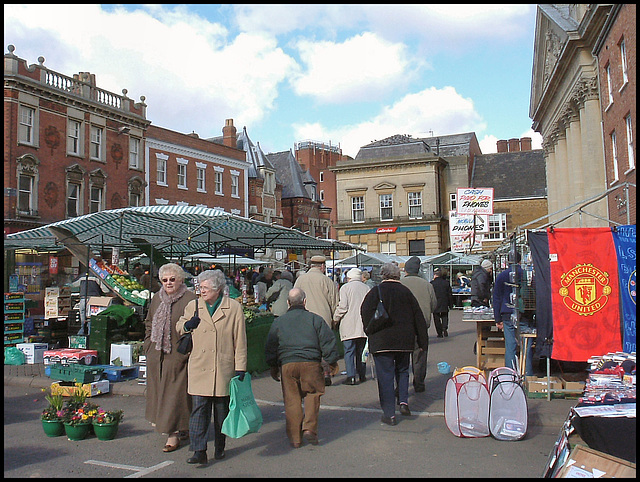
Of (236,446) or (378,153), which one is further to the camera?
(378,153)

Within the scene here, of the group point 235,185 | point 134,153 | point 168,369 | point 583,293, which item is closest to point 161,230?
point 168,369

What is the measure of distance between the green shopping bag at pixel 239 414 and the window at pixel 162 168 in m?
32.9

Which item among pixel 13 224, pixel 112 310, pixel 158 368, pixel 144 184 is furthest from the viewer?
pixel 144 184

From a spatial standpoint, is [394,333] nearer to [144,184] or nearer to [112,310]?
[112,310]

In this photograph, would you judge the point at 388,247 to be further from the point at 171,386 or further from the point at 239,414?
the point at 239,414

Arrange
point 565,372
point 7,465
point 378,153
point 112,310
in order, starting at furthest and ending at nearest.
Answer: point 378,153, point 112,310, point 565,372, point 7,465

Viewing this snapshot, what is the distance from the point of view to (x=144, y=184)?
35.5 m

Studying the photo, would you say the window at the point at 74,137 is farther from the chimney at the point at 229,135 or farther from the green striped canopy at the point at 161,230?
the chimney at the point at 229,135

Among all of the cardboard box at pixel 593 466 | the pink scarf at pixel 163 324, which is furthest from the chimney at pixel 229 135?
the cardboard box at pixel 593 466

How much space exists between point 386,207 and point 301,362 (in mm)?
46190

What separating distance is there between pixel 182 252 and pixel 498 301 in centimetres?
1254

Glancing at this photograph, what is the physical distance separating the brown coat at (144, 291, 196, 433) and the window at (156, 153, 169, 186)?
3225 centimetres

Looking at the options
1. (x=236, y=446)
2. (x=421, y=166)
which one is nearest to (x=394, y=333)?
(x=236, y=446)

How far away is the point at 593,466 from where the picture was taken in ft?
14.7
